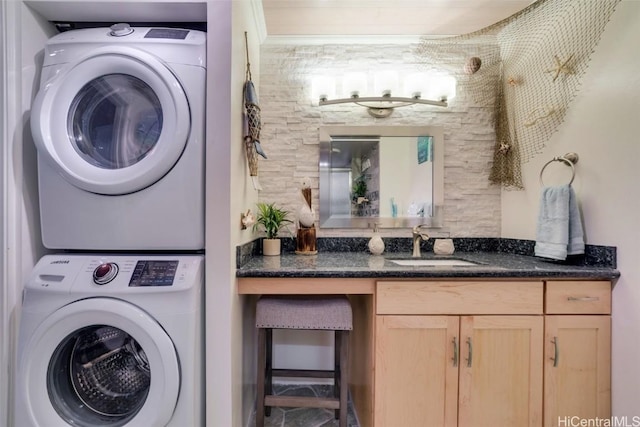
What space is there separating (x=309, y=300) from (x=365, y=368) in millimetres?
481

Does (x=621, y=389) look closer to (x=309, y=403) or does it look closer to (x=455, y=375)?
(x=455, y=375)

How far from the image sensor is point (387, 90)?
1.88 m

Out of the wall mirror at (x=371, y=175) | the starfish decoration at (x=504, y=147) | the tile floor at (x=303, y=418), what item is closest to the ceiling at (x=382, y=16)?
the wall mirror at (x=371, y=175)

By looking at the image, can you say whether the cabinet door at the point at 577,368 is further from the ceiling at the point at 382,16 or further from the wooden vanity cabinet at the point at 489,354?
the ceiling at the point at 382,16

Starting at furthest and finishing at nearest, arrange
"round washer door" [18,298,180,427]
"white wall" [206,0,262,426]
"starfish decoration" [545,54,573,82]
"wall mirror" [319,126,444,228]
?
1. "wall mirror" [319,126,444,228]
2. "starfish decoration" [545,54,573,82]
3. "white wall" [206,0,262,426]
4. "round washer door" [18,298,180,427]

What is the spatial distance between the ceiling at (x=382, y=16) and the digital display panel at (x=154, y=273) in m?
1.57

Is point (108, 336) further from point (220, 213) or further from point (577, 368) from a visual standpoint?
point (577, 368)

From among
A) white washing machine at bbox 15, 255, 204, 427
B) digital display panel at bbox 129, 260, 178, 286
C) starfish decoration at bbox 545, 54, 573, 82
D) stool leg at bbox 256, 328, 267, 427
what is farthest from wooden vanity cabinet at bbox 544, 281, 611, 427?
digital display panel at bbox 129, 260, 178, 286

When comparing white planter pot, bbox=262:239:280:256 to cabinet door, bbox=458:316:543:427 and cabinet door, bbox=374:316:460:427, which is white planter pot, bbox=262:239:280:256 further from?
cabinet door, bbox=458:316:543:427

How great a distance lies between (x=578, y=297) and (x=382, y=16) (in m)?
1.86

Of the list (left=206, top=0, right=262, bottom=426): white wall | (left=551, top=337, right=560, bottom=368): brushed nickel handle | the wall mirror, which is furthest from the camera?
the wall mirror

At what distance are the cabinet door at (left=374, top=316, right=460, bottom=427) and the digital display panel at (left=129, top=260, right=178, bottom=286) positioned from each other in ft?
3.14

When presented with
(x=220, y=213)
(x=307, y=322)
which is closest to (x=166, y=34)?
(x=220, y=213)

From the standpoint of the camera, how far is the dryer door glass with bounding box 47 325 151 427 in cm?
112
